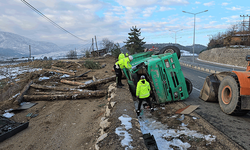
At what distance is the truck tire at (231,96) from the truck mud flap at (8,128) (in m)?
7.01

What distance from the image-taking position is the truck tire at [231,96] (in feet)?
15.4

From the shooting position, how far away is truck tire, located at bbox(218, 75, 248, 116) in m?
4.69

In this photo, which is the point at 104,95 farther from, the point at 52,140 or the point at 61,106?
the point at 52,140

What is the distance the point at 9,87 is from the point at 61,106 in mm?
5083

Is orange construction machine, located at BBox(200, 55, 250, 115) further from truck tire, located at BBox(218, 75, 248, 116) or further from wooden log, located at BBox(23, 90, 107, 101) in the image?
wooden log, located at BBox(23, 90, 107, 101)

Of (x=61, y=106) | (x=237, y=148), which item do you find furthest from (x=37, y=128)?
(x=237, y=148)

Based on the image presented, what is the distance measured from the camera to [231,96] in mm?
4945

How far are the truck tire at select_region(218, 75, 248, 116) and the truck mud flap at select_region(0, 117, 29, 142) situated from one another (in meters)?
7.01

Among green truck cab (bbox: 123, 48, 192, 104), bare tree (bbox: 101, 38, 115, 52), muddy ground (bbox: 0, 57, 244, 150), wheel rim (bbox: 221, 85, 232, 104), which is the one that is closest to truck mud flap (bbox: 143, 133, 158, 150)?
muddy ground (bbox: 0, 57, 244, 150)

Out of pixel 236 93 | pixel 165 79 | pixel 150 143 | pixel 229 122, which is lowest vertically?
pixel 229 122

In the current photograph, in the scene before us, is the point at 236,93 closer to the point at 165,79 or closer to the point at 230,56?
the point at 165,79

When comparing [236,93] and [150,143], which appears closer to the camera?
[150,143]

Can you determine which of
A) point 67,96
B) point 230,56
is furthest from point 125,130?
point 230,56

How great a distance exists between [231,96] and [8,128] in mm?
7359
